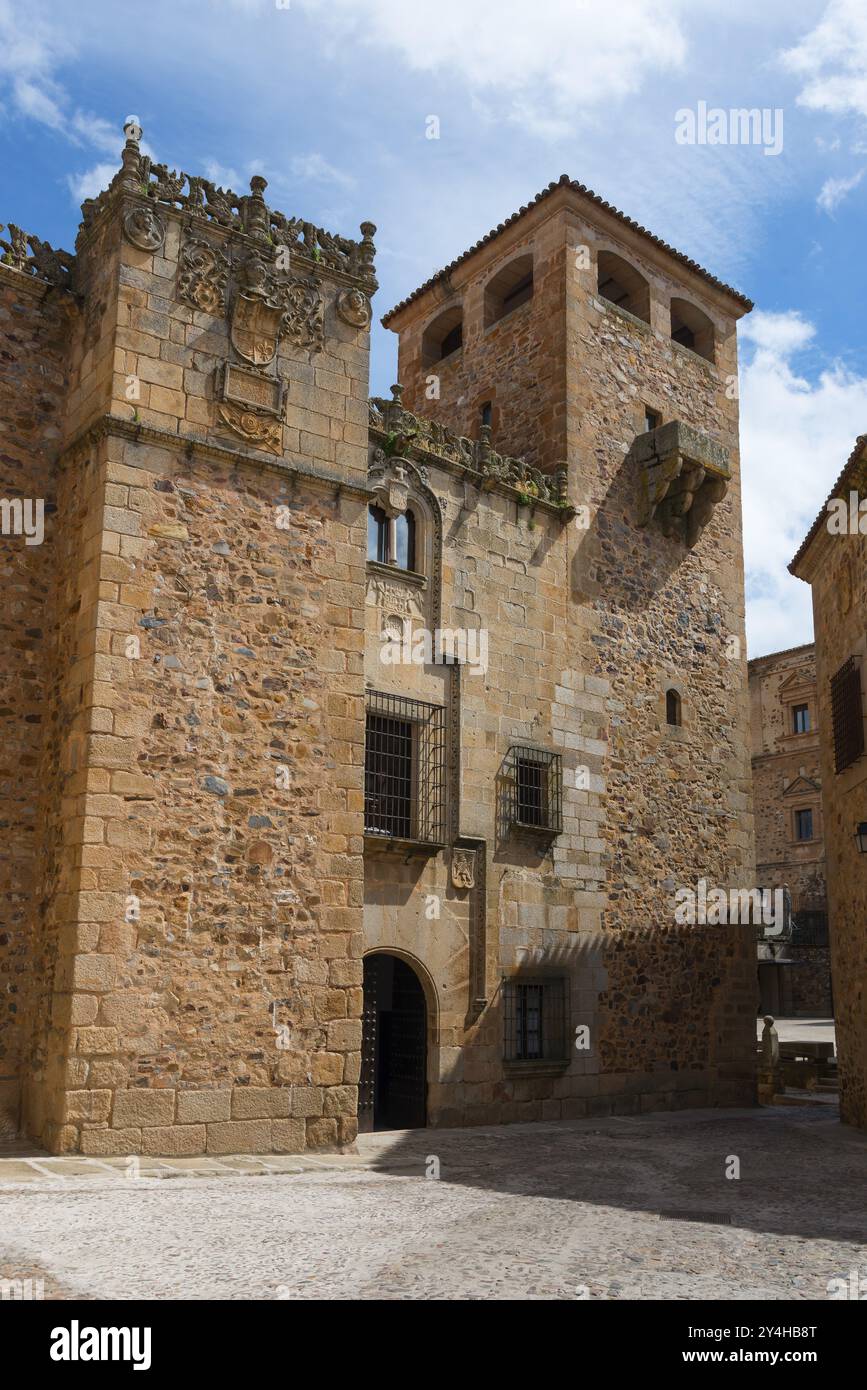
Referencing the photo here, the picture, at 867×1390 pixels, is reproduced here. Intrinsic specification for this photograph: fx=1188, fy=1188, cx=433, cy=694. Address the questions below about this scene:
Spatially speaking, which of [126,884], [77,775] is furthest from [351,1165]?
[77,775]

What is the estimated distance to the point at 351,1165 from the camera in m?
9.00

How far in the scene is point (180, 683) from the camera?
30.6ft

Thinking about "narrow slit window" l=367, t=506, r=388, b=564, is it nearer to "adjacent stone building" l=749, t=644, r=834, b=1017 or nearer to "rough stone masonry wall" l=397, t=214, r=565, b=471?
"rough stone masonry wall" l=397, t=214, r=565, b=471

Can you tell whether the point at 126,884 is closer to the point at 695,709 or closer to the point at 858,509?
the point at 858,509

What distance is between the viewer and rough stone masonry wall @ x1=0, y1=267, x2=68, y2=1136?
9.13m

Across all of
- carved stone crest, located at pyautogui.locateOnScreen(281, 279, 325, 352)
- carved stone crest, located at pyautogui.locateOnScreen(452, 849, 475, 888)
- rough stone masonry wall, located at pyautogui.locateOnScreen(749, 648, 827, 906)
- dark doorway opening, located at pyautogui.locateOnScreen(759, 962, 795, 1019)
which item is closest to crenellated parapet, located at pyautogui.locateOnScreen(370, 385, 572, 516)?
carved stone crest, located at pyautogui.locateOnScreen(281, 279, 325, 352)

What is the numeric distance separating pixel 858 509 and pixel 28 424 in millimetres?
8044

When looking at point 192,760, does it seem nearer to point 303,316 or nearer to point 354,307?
point 303,316

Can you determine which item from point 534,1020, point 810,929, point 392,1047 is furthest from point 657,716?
point 810,929

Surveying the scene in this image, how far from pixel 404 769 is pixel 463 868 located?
123 centimetres

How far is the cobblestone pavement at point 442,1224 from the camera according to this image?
16.8 ft

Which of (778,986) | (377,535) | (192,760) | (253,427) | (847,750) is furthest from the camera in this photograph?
(778,986)

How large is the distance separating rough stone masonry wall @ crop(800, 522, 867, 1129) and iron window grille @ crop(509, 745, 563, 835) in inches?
124

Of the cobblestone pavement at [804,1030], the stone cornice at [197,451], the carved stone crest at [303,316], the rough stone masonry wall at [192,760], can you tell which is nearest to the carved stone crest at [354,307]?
the carved stone crest at [303,316]
